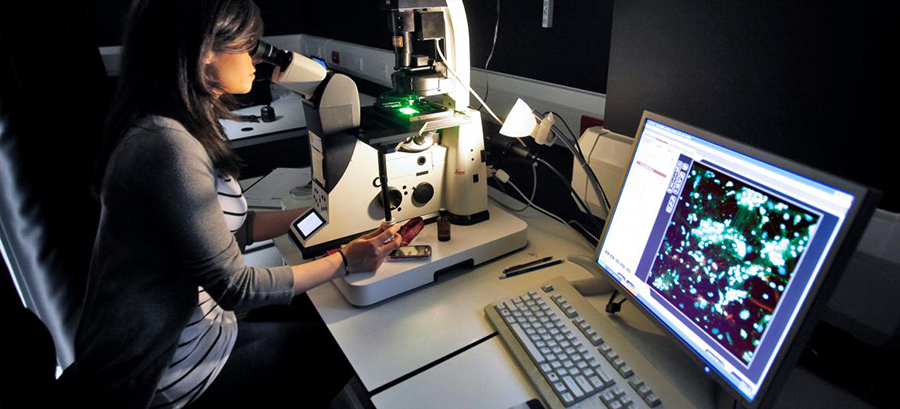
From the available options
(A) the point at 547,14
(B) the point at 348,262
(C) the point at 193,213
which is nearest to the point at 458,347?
(B) the point at 348,262

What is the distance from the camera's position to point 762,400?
62 centimetres

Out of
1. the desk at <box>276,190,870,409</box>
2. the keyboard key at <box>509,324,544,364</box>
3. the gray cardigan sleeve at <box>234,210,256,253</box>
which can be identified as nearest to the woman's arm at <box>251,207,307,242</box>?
the gray cardigan sleeve at <box>234,210,256,253</box>

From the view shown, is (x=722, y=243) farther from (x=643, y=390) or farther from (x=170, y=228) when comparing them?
(x=170, y=228)

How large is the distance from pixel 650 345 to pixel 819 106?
19.8 inches

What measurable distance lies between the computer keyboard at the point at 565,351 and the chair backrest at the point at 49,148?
5.31ft

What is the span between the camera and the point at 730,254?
2.23ft

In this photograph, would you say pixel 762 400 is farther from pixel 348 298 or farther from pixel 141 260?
pixel 141 260

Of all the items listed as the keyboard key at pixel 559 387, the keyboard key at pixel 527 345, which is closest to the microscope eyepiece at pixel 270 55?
the keyboard key at pixel 527 345

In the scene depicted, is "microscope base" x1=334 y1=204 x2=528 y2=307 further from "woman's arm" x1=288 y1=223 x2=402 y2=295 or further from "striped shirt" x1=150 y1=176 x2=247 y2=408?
"striped shirt" x1=150 y1=176 x2=247 y2=408

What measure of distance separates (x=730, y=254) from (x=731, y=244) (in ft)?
Answer: 0.05

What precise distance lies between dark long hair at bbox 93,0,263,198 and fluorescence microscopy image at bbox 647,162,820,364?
0.88 meters

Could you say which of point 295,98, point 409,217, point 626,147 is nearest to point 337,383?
point 409,217

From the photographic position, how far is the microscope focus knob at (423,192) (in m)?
1.26

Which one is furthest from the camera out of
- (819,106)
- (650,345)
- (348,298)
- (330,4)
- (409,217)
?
(330,4)
